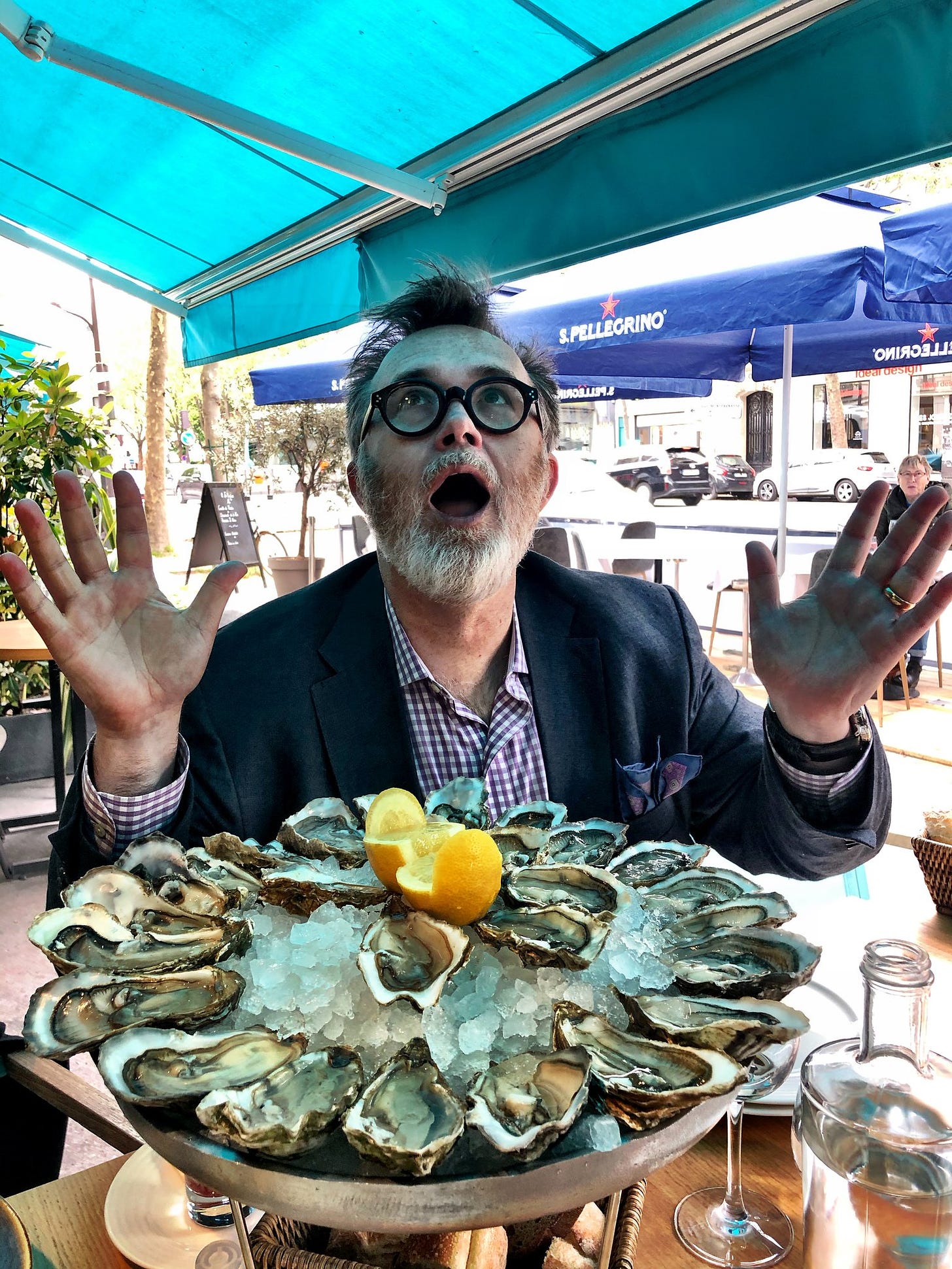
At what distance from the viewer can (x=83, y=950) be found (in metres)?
0.69

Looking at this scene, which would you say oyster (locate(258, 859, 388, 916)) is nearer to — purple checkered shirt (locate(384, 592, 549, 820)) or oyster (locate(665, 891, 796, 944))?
oyster (locate(665, 891, 796, 944))

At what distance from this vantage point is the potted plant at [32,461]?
4578mm

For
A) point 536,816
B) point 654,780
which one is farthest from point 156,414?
point 536,816

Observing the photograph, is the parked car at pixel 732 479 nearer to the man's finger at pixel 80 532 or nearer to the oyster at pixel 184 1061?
the man's finger at pixel 80 532

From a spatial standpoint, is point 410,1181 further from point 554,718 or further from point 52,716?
point 52,716

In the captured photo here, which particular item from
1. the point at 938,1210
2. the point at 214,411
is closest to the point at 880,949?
the point at 938,1210

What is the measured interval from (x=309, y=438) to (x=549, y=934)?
11.7m

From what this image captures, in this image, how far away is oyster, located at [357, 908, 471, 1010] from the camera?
602mm

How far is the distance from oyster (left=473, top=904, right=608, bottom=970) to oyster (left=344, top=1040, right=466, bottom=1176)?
11 centimetres

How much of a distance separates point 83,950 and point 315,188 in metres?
2.99

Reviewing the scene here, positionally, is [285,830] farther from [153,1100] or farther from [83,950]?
[153,1100]

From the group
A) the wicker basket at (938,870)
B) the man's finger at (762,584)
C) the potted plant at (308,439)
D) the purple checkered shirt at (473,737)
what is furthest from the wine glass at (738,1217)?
the potted plant at (308,439)

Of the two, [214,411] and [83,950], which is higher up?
[214,411]

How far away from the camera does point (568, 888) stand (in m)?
0.82
